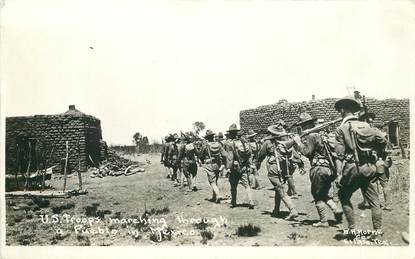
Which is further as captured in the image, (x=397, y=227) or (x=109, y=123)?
(x=109, y=123)

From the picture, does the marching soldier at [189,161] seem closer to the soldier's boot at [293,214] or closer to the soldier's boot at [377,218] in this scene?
the soldier's boot at [293,214]

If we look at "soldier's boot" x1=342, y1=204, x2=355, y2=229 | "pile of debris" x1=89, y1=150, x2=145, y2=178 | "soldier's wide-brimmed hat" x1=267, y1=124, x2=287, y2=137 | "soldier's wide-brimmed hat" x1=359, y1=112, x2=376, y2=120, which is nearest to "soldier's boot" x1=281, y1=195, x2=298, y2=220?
"soldier's boot" x1=342, y1=204, x2=355, y2=229

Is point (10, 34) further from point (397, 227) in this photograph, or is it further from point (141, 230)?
point (397, 227)

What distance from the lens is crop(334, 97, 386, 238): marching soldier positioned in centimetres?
665

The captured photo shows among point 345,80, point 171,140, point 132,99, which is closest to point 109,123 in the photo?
point 132,99

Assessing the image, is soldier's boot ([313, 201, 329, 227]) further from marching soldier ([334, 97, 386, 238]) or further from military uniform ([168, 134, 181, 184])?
military uniform ([168, 134, 181, 184])

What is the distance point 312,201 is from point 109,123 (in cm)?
409

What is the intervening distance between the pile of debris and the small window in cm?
598

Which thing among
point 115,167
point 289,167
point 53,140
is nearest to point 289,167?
point 289,167

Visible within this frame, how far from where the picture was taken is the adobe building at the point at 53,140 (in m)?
8.91

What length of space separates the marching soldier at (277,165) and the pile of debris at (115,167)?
4227 mm

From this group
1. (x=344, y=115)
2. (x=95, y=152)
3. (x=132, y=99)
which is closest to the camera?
(x=344, y=115)

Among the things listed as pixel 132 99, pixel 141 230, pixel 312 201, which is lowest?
pixel 141 230

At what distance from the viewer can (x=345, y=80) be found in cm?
776
